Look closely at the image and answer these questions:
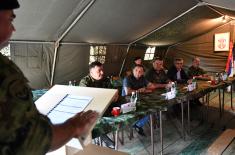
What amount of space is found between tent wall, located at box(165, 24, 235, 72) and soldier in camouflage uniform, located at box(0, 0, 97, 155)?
30.3ft

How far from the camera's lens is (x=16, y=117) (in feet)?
2.04

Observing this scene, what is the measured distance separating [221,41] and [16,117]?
370 inches

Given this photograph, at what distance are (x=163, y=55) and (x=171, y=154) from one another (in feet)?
23.3

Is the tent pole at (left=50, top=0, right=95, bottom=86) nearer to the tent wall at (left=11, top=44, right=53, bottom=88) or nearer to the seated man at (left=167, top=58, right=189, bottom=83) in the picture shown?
the tent wall at (left=11, top=44, right=53, bottom=88)

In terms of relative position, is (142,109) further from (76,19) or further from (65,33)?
(65,33)

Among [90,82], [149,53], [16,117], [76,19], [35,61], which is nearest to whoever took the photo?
[16,117]

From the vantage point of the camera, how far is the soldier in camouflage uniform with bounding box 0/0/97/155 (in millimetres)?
612

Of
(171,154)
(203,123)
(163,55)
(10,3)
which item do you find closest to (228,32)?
(163,55)

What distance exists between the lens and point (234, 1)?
3850 mm

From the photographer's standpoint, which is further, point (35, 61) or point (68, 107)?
point (35, 61)

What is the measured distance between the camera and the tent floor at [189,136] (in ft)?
11.2

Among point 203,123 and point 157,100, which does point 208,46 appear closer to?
point 203,123

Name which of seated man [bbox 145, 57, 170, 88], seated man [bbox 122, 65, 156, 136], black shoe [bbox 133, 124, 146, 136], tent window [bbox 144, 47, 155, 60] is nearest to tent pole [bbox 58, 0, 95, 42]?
seated man [bbox 122, 65, 156, 136]

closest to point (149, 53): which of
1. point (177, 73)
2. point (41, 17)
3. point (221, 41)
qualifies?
point (221, 41)
